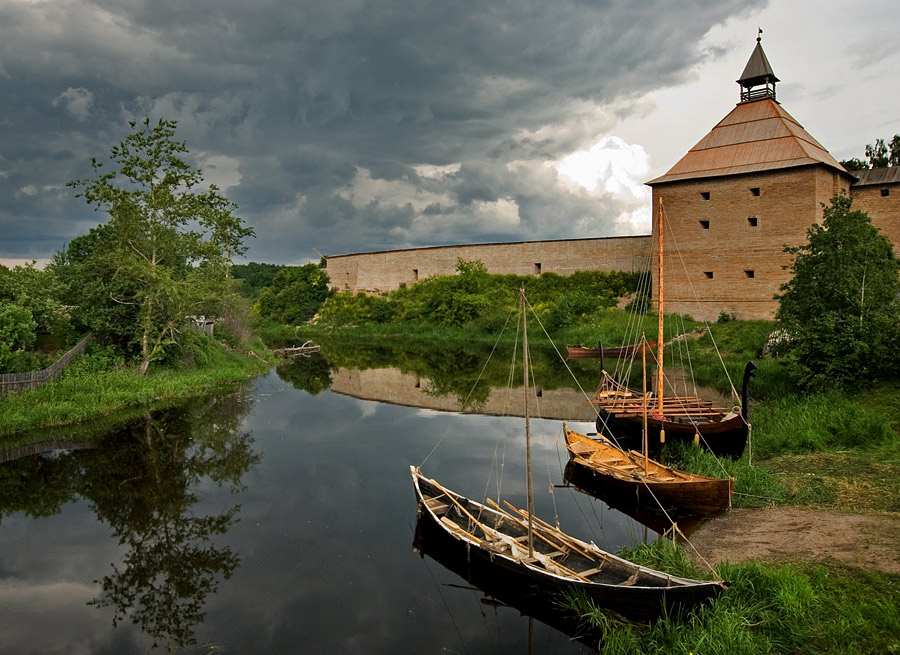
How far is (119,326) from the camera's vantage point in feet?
57.4

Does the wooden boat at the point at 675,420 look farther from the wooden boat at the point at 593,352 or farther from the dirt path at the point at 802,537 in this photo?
the wooden boat at the point at 593,352

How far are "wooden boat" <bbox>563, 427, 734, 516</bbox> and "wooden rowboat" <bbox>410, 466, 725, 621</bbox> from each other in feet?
5.46

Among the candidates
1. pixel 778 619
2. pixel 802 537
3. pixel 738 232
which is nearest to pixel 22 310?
pixel 778 619

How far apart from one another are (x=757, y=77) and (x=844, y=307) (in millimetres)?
20148

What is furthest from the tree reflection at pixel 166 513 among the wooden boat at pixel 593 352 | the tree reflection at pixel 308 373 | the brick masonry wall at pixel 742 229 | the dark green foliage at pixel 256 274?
the dark green foliage at pixel 256 274

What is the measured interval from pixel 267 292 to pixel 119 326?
33.0 meters

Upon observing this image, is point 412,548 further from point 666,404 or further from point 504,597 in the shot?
point 666,404

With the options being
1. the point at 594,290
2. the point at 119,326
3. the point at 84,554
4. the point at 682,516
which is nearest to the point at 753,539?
the point at 682,516

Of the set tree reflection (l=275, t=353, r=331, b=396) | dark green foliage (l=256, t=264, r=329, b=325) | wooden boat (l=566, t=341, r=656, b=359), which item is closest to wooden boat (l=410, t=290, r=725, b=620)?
tree reflection (l=275, t=353, r=331, b=396)

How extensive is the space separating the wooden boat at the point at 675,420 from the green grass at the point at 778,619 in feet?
13.1

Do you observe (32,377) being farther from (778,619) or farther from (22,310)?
(778,619)

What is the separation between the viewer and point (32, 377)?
45.1 feet

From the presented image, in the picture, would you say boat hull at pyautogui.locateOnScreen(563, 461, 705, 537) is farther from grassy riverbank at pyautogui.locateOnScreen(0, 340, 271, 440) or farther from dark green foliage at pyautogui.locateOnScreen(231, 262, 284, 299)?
dark green foliage at pyautogui.locateOnScreen(231, 262, 284, 299)

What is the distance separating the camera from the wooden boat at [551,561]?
5.36 meters
